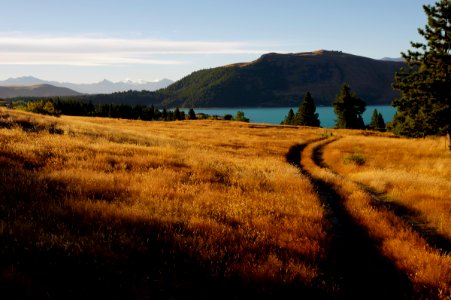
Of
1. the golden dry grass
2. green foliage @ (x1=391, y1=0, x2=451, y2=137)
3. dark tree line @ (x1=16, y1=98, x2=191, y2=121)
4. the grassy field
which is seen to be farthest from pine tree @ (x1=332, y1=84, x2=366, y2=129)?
the grassy field

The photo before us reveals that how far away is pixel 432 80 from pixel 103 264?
30047 mm

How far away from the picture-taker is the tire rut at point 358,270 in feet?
20.6

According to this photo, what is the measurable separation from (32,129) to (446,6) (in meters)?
30.0

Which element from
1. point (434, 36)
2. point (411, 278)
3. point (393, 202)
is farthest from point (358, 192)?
point (434, 36)

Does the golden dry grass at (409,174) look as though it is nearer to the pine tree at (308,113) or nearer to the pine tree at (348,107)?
the pine tree at (348,107)

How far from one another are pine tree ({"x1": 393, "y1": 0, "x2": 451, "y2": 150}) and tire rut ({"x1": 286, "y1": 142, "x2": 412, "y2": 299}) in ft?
77.0

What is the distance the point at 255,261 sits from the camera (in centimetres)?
649

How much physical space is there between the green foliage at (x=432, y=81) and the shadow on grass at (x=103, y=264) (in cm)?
2814

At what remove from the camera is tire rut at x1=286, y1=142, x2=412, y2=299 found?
6.29 metres

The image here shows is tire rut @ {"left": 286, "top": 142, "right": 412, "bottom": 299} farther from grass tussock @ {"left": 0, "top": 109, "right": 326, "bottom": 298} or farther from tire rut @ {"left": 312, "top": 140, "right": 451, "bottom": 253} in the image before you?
tire rut @ {"left": 312, "top": 140, "right": 451, "bottom": 253}

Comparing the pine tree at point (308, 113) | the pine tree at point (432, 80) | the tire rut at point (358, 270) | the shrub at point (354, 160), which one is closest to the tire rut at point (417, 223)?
the tire rut at point (358, 270)

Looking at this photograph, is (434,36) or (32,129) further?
(434,36)

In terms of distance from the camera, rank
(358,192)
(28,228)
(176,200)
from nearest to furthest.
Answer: (28,228) < (176,200) < (358,192)

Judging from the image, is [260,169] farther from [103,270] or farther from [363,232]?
[103,270]
